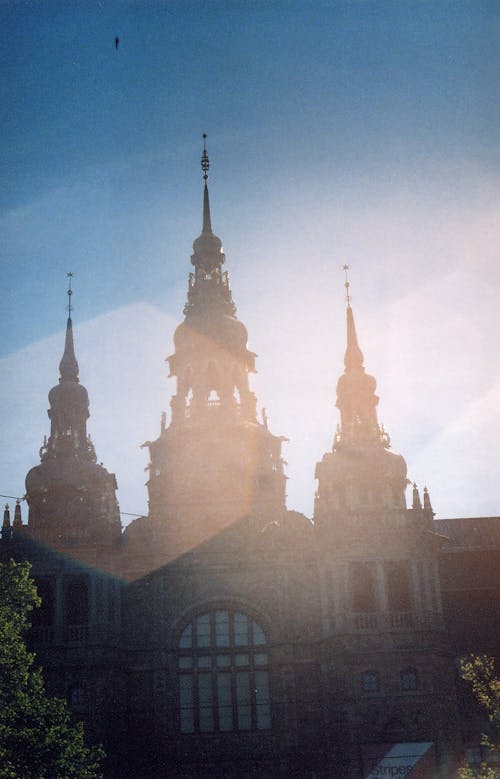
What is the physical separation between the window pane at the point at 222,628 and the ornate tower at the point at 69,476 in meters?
9.07

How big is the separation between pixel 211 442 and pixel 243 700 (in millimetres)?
15508

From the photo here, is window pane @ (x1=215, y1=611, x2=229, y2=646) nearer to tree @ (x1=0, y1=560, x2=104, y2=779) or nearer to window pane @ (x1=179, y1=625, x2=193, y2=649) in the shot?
window pane @ (x1=179, y1=625, x2=193, y2=649)

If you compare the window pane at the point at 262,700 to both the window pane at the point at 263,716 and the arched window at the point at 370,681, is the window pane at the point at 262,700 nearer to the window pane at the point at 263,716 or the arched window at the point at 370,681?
the window pane at the point at 263,716

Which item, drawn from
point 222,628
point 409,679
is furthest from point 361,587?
Answer: point 222,628

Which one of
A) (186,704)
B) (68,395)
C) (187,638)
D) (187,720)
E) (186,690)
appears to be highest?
(68,395)

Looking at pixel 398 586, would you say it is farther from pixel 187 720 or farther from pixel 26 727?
pixel 26 727

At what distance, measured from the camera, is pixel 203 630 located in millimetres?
50375

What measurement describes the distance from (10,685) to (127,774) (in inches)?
656

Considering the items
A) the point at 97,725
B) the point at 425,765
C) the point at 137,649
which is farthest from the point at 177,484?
the point at 425,765

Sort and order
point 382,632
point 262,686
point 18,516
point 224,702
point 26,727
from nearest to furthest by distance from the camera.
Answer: point 26,727, point 382,632, point 224,702, point 262,686, point 18,516

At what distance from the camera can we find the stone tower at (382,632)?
1836 inches

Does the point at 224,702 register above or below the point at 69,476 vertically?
below

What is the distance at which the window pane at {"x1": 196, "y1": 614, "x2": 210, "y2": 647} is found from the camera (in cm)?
5009

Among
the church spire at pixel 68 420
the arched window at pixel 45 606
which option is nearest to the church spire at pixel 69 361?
the church spire at pixel 68 420
